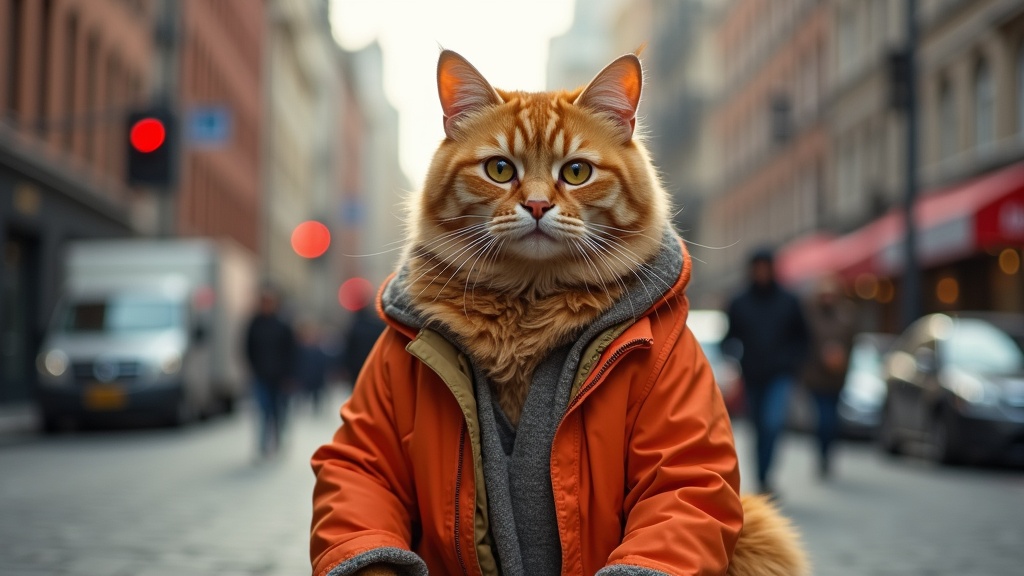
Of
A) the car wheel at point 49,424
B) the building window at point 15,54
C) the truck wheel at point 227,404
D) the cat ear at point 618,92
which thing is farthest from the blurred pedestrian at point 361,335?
the cat ear at point 618,92

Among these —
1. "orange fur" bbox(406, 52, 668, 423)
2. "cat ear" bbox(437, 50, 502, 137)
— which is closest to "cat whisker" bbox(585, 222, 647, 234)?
"orange fur" bbox(406, 52, 668, 423)

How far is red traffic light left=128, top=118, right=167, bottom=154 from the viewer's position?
16406mm

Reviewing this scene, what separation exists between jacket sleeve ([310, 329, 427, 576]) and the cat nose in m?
0.48

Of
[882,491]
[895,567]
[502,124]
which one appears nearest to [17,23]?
[882,491]

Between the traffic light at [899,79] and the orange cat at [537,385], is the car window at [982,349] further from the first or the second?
the orange cat at [537,385]

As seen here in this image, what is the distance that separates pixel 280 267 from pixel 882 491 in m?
59.3

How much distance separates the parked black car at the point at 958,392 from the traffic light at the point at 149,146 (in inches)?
346

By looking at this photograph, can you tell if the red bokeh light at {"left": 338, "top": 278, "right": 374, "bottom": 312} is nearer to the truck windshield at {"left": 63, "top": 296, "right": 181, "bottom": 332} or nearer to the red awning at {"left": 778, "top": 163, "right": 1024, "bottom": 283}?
the red awning at {"left": 778, "top": 163, "right": 1024, "bottom": 283}

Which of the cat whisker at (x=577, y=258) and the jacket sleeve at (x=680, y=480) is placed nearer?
the jacket sleeve at (x=680, y=480)

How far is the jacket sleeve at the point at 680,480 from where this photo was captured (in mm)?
2863

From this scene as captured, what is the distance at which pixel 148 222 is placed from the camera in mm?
37875

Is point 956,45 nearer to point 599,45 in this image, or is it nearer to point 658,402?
point 658,402

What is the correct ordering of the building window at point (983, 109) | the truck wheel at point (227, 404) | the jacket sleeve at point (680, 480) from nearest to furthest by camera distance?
1. the jacket sleeve at point (680, 480)
2. the truck wheel at point (227, 404)
3. the building window at point (983, 109)

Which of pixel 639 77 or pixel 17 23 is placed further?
pixel 17 23
